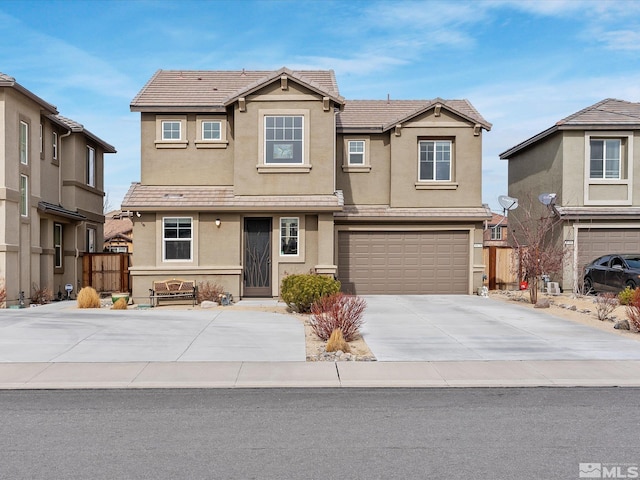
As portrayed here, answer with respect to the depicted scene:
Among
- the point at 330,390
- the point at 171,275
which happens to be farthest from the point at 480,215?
the point at 330,390

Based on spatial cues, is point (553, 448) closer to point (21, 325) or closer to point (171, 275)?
point (21, 325)

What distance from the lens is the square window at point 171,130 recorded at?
2123cm

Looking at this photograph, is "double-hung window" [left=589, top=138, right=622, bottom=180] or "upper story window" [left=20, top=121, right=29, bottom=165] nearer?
"upper story window" [left=20, top=121, right=29, bottom=165]

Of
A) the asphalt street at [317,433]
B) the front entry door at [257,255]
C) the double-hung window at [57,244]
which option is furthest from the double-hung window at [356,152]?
the asphalt street at [317,433]

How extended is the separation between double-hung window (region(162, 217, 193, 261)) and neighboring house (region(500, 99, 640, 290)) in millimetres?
13499

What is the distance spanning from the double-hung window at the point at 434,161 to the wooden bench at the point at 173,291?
931 cm

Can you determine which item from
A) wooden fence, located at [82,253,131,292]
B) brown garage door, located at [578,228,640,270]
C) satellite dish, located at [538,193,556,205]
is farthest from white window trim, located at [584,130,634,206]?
wooden fence, located at [82,253,131,292]

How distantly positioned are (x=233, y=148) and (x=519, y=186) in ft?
46.1

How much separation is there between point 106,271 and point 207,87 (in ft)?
26.8

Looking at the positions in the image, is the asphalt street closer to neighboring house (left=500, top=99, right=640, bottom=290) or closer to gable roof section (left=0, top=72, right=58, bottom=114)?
gable roof section (left=0, top=72, right=58, bottom=114)

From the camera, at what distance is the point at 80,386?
29.4 ft

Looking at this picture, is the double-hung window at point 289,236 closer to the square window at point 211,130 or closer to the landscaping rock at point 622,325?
the square window at point 211,130

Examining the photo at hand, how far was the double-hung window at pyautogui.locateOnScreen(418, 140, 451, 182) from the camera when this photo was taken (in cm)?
2261

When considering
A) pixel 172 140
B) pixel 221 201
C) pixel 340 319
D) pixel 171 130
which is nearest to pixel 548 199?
pixel 221 201
